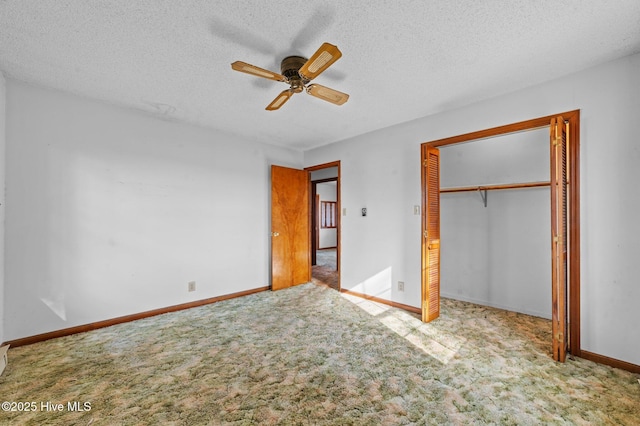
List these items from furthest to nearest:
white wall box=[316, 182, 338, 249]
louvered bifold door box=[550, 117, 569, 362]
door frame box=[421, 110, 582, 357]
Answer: white wall box=[316, 182, 338, 249], door frame box=[421, 110, 582, 357], louvered bifold door box=[550, 117, 569, 362]

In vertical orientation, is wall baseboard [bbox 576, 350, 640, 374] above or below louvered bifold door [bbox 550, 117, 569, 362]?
below

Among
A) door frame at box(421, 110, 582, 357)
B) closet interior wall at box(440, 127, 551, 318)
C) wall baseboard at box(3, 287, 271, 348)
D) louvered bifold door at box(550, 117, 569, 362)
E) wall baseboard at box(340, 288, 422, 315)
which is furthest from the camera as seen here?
wall baseboard at box(340, 288, 422, 315)

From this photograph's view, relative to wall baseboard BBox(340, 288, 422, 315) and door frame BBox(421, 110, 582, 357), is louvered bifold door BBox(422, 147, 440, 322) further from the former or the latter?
door frame BBox(421, 110, 582, 357)

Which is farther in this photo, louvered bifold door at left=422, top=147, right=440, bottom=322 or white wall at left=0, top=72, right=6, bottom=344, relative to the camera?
louvered bifold door at left=422, top=147, right=440, bottom=322

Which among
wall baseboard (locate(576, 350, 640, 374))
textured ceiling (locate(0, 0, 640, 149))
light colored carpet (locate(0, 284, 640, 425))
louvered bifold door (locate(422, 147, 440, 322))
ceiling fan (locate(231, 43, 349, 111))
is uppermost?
textured ceiling (locate(0, 0, 640, 149))

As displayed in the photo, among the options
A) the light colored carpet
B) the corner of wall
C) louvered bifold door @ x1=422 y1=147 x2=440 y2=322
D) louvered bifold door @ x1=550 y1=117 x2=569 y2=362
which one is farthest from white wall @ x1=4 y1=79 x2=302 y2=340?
louvered bifold door @ x1=550 y1=117 x2=569 y2=362

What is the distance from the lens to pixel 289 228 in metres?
4.65

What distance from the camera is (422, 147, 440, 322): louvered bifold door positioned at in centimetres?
303

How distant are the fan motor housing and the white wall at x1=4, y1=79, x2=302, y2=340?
2.11m

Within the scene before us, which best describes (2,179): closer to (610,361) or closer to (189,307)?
(189,307)

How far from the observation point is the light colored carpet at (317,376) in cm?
163

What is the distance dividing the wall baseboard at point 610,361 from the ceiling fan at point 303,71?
2959mm

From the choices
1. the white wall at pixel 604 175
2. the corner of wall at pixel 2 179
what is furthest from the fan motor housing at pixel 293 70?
the corner of wall at pixel 2 179

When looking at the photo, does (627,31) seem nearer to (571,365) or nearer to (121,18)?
(571,365)
